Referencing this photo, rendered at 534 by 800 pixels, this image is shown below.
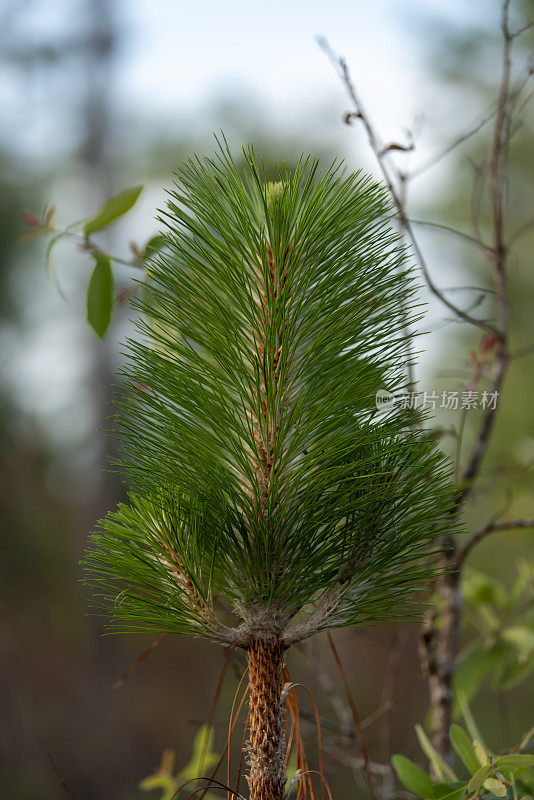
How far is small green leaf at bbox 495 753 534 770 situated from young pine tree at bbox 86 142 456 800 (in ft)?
0.38

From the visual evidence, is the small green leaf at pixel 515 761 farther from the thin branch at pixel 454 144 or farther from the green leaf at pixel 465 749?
the thin branch at pixel 454 144

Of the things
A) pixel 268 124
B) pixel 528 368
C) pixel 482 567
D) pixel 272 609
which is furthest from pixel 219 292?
pixel 268 124

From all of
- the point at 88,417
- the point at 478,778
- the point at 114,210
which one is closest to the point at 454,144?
the point at 114,210

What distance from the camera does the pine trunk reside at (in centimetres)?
43

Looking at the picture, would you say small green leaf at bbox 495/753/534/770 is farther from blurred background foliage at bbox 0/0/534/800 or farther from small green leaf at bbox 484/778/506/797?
blurred background foliage at bbox 0/0/534/800

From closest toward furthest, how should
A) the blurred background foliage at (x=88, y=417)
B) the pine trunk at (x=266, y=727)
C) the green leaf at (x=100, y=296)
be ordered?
the pine trunk at (x=266, y=727) → the green leaf at (x=100, y=296) → the blurred background foliage at (x=88, y=417)

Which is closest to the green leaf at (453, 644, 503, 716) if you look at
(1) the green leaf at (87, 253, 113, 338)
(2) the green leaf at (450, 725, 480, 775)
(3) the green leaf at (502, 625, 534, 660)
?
(3) the green leaf at (502, 625, 534, 660)

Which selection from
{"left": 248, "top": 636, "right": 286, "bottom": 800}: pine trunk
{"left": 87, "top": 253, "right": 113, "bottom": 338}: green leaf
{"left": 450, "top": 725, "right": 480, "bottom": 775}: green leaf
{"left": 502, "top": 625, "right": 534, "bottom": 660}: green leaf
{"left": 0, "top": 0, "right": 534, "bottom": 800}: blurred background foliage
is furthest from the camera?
{"left": 0, "top": 0, "right": 534, "bottom": 800}: blurred background foliage

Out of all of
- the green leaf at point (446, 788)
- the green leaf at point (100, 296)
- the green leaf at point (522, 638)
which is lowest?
the green leaf at point (446, 788)

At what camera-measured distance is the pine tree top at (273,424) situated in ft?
1.47

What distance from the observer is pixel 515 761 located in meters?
0.48

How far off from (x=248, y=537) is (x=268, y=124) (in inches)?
221

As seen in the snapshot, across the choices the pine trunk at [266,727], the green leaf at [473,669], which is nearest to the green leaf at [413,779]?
the pine trunk at [266,727]

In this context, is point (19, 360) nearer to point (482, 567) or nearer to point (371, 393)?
point (482, 567)
